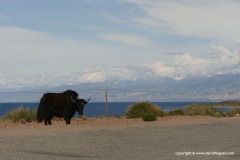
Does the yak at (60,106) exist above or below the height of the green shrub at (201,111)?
above

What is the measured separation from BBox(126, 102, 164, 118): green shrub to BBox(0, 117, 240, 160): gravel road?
9.19 metres

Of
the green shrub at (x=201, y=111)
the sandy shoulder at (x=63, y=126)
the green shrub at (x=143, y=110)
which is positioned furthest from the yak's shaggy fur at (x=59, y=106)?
the green shrub at (x=201, y=111)

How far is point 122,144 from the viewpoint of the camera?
48.0 ft

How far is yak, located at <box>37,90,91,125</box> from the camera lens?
72.7 feet

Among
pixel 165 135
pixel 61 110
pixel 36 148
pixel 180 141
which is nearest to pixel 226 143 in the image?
pixel 180 141

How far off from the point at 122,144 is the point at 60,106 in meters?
8.12

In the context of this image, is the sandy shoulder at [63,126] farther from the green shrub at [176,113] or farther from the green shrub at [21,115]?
the green shrub at [176,113]

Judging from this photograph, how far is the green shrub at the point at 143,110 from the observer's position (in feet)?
93.7

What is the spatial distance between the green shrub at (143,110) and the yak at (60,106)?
21.1ft

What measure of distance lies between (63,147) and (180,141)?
3812 millimetres

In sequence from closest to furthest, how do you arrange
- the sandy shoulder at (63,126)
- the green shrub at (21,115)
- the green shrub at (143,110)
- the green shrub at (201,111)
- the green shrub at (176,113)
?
1. the sandy shoulder at (63,126)
2. the green shrub at (21,115)
3. the green shrub at (143,110)
4. the green shrub at (176,113)
5. the green shrub at (201,111)

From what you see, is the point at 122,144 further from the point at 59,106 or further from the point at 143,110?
the point at 143,110

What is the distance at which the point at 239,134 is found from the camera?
1812cm

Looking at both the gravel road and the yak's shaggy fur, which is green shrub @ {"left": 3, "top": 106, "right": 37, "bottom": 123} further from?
the gravel road
